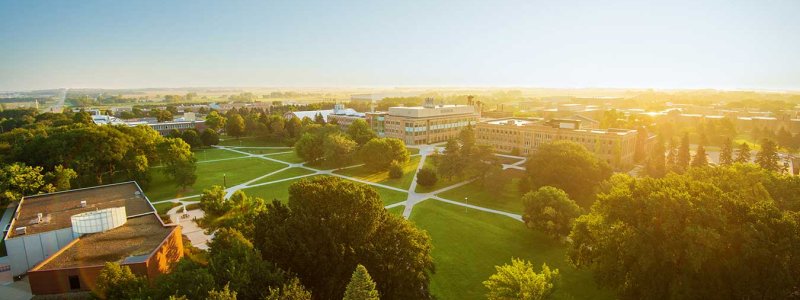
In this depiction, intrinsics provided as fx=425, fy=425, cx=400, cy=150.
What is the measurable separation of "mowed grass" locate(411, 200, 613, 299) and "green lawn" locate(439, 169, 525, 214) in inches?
129

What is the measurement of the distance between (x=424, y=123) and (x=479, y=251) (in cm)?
5902

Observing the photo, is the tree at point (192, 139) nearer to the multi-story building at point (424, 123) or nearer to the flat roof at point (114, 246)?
the multi-story building at point (424, 123)

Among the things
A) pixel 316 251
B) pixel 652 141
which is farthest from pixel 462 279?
pixel 652 141

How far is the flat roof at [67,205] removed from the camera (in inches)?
1259

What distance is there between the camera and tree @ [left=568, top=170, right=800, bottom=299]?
2167cm

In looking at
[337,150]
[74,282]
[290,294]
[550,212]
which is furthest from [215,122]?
[290,294]

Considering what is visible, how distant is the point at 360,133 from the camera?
7856 cm

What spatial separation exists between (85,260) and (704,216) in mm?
35893

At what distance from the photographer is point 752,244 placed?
21.7 metres

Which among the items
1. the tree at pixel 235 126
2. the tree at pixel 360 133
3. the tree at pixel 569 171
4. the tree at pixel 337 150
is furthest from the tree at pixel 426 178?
the tree at pixel 235 126

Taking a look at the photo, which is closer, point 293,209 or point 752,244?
point 752,244

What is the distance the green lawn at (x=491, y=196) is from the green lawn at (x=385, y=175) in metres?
7.35

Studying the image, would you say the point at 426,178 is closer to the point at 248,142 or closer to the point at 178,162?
the point at 178,162

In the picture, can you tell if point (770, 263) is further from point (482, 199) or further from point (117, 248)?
point (117, 248)
